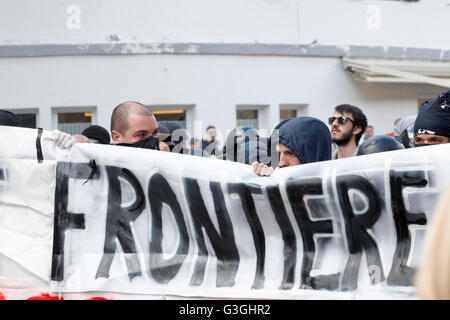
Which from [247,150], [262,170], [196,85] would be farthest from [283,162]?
[196,85]

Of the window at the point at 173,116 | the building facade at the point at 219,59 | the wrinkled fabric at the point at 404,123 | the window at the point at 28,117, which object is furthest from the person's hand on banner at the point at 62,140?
the window at the point at 173,116

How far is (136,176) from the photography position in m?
3.97

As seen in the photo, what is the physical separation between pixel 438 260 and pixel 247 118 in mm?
13013

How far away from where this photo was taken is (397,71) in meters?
14.7

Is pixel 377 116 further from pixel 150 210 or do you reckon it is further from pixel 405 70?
pixel 150 210

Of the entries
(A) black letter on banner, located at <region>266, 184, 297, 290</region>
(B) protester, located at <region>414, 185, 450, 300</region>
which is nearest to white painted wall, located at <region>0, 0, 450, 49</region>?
(A) black letter on banner, located at <region>266, 184, 297, 290</region>

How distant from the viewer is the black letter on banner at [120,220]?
3.85 meters

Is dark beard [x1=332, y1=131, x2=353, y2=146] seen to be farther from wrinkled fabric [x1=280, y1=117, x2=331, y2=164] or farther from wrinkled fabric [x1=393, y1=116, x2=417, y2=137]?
wrinkled fabric [x1=280, y1=117, x2=331, y2=164]

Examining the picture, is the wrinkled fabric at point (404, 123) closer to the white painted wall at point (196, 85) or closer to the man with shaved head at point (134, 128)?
the man with shaved head at point (134, 128)

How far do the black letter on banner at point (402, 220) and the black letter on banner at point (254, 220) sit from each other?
2.04 feet

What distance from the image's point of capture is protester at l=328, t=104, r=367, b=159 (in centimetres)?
629

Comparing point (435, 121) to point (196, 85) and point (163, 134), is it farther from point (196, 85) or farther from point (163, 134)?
point (196, 85)
